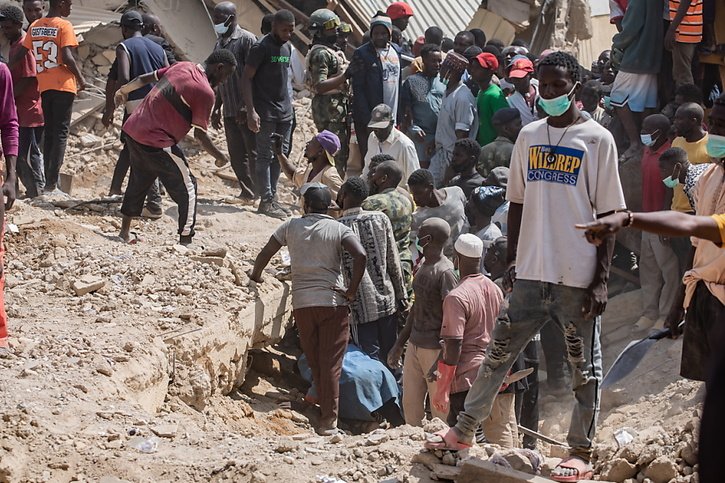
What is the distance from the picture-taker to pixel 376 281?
341 inches

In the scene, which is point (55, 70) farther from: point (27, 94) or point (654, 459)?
point (654, 459)

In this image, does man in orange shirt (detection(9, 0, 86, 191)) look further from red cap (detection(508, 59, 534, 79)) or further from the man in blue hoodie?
the man in blue hoodie

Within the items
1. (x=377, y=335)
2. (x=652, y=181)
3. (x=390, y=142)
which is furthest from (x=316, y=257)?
(x=652, y=181)

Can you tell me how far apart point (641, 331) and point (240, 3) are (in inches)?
321

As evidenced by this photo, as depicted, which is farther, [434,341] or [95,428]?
[434,341]

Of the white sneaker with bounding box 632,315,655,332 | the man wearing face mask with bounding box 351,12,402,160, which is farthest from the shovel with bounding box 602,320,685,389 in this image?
the man wearing face mask with bounding box 351,12,402,160

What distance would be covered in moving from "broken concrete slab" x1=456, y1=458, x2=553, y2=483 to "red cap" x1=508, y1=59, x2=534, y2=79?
6365 millimetres

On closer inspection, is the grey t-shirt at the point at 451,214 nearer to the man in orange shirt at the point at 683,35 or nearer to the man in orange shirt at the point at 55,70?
the man in orange shirt at the point at 683,35

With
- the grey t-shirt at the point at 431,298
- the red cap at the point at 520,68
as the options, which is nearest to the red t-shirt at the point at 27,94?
the red cap at the point at 520,68

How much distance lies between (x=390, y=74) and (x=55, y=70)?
127 inches

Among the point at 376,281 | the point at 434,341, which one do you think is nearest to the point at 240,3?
the point at 376,281

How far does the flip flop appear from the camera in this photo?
5.39 m

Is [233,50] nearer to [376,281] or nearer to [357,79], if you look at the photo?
[357,79]

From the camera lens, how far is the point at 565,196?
4992 millimetres
